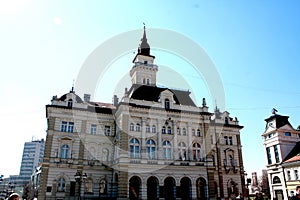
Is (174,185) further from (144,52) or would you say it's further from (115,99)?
(144,52)

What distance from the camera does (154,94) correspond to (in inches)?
1639

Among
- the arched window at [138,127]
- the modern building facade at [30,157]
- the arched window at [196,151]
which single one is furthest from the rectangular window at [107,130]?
the modern building facade at [30,157]

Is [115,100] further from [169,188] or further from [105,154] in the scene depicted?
[169,188]

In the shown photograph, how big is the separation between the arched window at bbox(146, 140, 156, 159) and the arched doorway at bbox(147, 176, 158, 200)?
2.95m

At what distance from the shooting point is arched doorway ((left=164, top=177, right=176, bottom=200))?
36.0m

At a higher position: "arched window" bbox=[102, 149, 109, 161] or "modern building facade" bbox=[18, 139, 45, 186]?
"modern building facade" bbox=[18, 139, 45, 186]

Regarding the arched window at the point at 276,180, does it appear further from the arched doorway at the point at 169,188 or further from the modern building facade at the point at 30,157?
the modern building facade at the point at 30,157

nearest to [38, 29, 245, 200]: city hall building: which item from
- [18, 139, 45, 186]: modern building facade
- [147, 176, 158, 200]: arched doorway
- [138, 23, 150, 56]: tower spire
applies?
[147, 176, 158, 200]: arched doorway

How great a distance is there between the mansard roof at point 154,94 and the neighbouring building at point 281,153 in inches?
598

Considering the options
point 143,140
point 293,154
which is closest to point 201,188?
point 143,140

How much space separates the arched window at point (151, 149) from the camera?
36.5 meters

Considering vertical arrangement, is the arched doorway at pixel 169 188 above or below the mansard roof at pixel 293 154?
below

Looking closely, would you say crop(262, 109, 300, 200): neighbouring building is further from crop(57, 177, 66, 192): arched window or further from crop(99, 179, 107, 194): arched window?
crop(57, 177, 66, 192): arched window

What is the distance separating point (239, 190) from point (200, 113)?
15106mm
